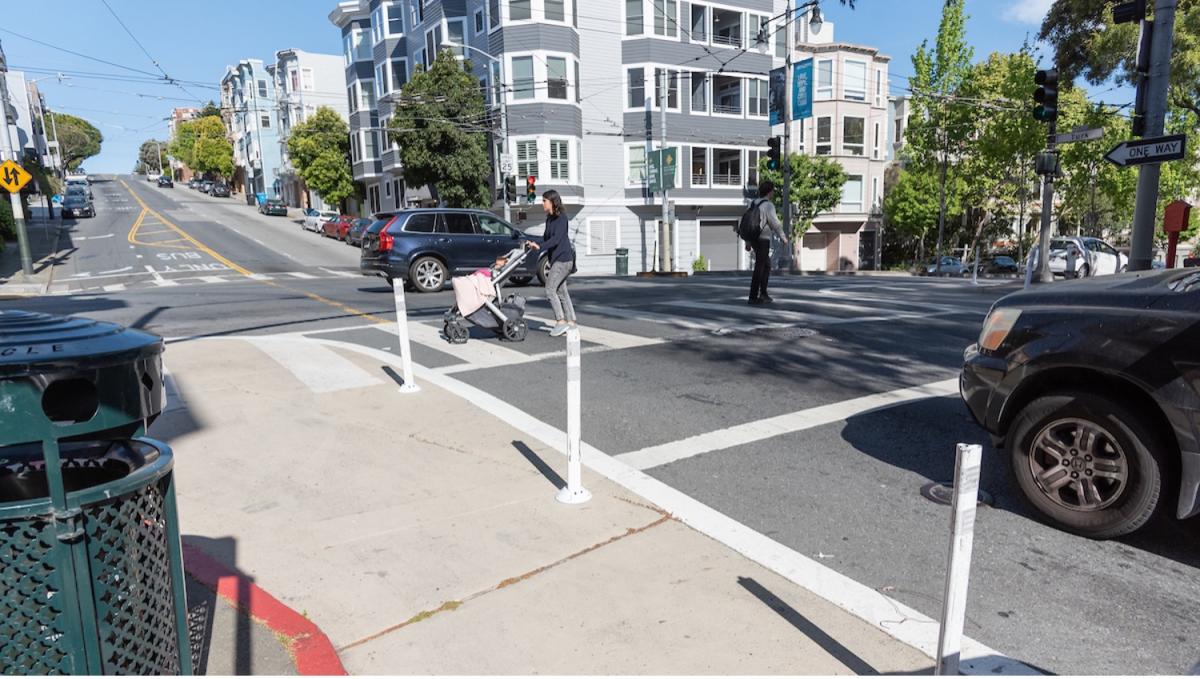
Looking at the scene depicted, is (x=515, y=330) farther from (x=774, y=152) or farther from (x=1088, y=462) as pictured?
(x=774, y=152)

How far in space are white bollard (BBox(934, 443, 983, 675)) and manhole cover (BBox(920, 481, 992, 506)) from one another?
1.77 m

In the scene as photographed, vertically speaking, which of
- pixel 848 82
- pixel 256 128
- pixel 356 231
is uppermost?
pixel 256 128

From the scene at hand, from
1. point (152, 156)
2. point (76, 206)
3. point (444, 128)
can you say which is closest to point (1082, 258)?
point (444, 128)

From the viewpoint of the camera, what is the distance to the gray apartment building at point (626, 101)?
34.7 m

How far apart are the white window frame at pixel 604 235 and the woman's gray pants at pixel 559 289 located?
27842 mm

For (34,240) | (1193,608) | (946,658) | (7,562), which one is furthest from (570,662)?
(34,240)

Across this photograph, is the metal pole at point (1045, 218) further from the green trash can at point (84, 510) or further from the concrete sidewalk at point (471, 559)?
the green trash can at point (84, 510)

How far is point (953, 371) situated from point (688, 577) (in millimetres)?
5052

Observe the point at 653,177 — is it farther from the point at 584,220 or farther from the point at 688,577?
the point at 688,577

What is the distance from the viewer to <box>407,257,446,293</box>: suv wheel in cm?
1529

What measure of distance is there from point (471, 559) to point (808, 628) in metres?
1.67

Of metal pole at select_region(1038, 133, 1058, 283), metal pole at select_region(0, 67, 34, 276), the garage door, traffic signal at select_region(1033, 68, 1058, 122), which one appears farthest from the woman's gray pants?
the garage door

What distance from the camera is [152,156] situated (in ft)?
492

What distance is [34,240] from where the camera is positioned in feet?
118
